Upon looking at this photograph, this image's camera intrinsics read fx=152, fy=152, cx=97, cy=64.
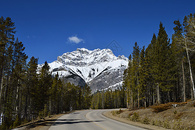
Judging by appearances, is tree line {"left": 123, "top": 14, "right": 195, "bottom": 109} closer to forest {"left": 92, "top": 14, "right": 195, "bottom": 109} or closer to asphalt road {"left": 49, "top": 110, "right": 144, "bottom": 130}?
forest {"left": 92, "top": 14, "right": 195, "bottom": 109}

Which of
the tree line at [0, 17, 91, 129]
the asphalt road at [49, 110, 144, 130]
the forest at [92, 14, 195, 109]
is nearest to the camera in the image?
the asphalt road at [49, 110, 144, 130]

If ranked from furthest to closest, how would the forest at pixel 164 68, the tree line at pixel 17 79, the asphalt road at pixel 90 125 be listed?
the forest at pixel 164 68, the tree line at pixel 17 79, the asphalt road at pixel 90 125

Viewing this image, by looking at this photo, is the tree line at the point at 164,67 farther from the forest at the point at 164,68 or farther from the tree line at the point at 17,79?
the tree line at the point at 17,79

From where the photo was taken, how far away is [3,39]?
1816cm

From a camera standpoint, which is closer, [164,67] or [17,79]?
[17,79]

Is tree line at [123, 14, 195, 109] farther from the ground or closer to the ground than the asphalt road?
farther from the ground

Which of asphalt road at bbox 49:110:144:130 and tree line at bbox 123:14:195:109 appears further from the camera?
tree line at bbox 123:14:195:109

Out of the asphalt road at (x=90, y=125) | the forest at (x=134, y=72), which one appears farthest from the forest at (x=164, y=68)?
the asphalt road at (x=90, y=125)

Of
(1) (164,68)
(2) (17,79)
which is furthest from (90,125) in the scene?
(1) (164,68)

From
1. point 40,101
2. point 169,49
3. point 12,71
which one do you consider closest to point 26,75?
point 12,71

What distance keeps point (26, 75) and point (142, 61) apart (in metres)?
23.7

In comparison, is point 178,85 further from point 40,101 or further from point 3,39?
point 3,39

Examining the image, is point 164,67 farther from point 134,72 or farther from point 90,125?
point 90,125

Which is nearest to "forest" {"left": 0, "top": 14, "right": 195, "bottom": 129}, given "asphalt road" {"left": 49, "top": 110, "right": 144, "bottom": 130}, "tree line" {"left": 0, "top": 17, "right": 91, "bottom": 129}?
"tree line" {"left": 0, "top": 17, "right": 91, "bottom": 129}
